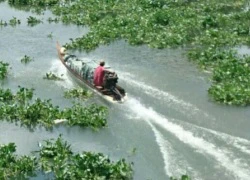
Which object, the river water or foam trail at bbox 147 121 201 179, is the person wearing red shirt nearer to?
the river water

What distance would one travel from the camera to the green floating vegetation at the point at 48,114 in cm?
2102

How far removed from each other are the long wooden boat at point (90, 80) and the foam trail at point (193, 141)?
0.65 meters

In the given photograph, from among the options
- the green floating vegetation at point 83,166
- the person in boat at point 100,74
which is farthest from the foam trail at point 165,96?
the green floating vegetation at point 83,166

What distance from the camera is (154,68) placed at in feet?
88.6

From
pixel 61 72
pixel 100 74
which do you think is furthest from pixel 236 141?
pixel 61 72

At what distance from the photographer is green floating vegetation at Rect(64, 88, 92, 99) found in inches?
939

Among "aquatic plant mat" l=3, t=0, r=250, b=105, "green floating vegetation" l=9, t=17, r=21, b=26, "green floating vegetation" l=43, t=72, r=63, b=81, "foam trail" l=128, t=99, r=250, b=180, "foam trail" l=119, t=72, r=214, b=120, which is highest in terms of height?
"aquatic plant mat" l=3, t=0, r=250, b=105

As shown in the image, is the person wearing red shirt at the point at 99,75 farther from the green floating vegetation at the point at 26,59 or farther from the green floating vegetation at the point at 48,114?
the green floating vegetation at the point at 26,59

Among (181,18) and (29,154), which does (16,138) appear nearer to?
(29,154)

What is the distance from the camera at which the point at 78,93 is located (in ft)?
78.5

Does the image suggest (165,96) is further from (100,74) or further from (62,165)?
(62,165)

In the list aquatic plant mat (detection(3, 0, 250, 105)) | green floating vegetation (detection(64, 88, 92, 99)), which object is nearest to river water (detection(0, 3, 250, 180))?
green floating vegetation (detection(64, 88, 92, 99))

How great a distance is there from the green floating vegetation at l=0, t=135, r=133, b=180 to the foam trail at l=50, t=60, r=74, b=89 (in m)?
7.25

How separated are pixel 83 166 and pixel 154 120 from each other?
4.75m
